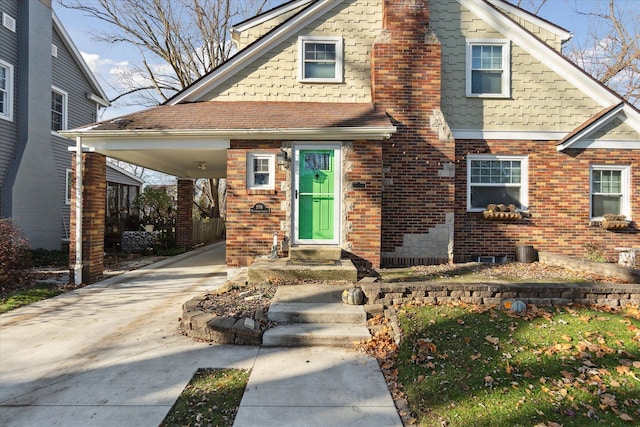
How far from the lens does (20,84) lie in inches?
460

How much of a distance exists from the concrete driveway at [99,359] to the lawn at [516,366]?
189 cm

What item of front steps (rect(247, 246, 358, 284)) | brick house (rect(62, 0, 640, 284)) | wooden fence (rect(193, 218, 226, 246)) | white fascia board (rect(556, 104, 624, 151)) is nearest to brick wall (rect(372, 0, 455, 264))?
brick house (rect(62, 0, 640, 284))

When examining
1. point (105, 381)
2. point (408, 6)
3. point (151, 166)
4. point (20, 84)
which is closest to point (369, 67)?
point (408, 6)

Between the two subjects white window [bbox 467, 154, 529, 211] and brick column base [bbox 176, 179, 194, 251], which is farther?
brick column base [bbox 176, 179, 194, 251]

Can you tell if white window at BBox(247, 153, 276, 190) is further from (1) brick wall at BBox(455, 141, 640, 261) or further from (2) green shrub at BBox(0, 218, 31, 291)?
(2) green shrub at BBox(0, 218, 31, 291)

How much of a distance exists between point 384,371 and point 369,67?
7.77 metres

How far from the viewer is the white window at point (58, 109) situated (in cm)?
1326

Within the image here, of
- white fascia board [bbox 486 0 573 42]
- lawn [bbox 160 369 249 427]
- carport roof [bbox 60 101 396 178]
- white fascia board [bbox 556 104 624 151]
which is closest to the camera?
lawn [bbox 160 369 249 427]

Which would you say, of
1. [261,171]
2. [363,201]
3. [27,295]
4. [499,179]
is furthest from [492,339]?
[27,295]

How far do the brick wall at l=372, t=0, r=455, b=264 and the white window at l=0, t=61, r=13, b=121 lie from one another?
11017 millimetres

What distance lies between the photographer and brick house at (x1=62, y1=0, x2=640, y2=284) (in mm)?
8070

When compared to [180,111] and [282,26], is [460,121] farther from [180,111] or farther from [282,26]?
[180,111]

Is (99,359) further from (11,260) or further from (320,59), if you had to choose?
(320,59)

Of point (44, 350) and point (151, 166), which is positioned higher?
point (151, 166)
